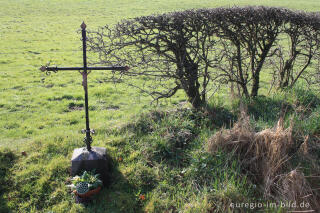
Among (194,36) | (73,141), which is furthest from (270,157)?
(73,141)

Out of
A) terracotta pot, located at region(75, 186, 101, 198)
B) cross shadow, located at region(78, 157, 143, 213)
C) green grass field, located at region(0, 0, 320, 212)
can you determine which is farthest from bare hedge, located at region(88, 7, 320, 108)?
terracotta pot, located at region(75, 186, 101, 198)

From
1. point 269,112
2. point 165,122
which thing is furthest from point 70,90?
point 269,112

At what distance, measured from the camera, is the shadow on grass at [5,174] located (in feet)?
11.7

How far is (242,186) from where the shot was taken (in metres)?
3.40

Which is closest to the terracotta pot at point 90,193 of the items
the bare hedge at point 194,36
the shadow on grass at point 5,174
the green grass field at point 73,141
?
the green grass field at point 73,141

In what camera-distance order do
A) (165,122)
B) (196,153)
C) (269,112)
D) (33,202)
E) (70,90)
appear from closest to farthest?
(33,202) → (196,153) → (165,122) → (269,112) → (70,90)

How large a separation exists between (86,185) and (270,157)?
2.38m

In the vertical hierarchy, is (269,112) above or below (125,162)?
above

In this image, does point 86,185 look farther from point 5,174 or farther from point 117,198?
point 5,174

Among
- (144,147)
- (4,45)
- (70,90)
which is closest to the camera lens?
(144,147)

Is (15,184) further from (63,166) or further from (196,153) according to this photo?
(196,153)

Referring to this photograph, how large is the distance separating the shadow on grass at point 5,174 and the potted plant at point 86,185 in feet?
2.88

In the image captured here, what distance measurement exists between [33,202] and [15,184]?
0.44 m

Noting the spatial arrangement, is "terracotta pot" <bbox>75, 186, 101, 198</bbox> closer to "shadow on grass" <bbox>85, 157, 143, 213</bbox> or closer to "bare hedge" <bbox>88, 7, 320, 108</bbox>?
"shadow on grass" <bbox>85, 157, 143, 213</bbox>
